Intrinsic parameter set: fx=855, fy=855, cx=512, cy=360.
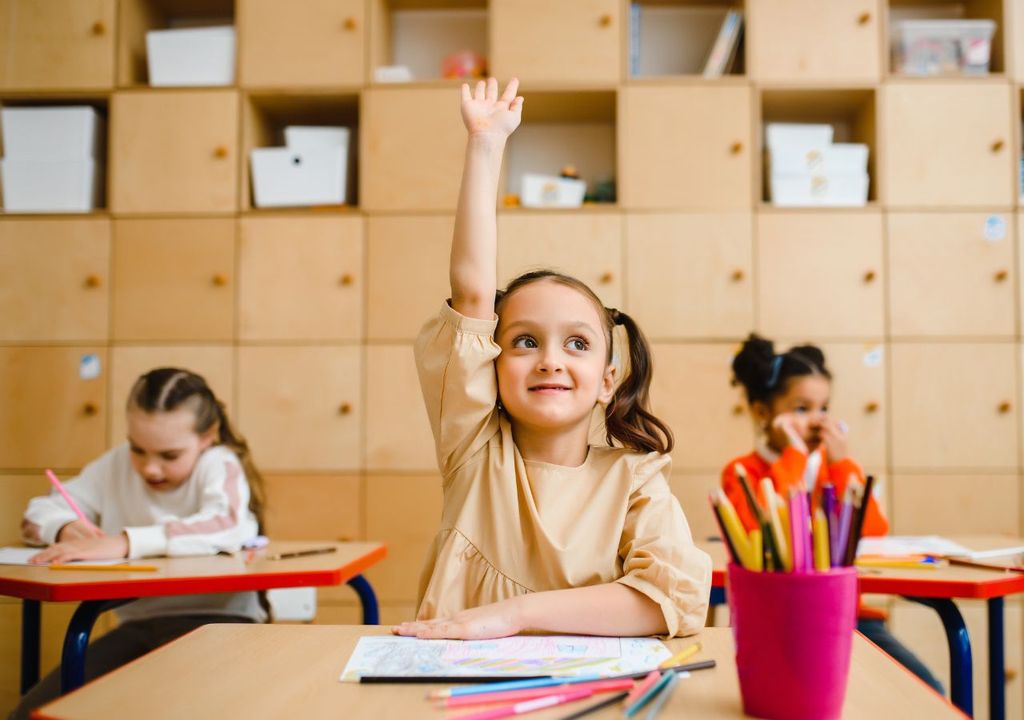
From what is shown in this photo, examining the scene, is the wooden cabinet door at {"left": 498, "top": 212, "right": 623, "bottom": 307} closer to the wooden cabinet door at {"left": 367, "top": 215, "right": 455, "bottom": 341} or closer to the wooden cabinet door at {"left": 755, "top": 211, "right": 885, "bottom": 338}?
the wooden cabinet door at {"left": 367, "top": 215, "right": 455, "bottom": 341}

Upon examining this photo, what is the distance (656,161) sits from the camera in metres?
3.00

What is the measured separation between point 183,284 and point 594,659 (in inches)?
104

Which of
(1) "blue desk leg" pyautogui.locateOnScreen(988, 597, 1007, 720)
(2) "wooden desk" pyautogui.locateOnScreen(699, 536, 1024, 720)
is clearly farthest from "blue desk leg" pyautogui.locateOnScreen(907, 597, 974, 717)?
(1) "blue desk leg" pyautogui.locateOnScreen(988, 597, 1007, 720)

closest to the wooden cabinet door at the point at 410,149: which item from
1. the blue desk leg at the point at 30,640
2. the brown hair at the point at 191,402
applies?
the brown hair at the point at 191,402

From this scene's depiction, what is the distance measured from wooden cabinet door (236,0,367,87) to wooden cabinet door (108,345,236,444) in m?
0.99

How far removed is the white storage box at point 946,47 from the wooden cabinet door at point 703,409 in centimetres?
127

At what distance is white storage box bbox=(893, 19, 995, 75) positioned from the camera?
10.0 feet

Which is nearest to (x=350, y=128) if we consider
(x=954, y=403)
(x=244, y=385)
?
(x=244, y=385)

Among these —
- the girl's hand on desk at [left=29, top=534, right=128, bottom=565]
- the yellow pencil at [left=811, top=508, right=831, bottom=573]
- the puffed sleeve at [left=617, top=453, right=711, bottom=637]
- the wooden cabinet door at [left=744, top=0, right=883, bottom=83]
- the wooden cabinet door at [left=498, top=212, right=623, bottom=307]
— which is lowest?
the girl's hand on desk at [left=29, top=534, right=128, bottom=565]

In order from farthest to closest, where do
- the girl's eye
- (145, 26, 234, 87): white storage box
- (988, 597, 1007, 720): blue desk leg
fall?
(145, 26, 234, 87): white storage box
(988, 597, 1007, 720): blue desk leg
the girl's eye

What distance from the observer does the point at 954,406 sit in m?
2.94

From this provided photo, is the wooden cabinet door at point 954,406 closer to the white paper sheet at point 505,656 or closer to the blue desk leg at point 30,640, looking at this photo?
the white paper sheet at point 505,656

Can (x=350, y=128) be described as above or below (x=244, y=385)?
above

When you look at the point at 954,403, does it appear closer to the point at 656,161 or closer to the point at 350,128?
the point at 656,161
